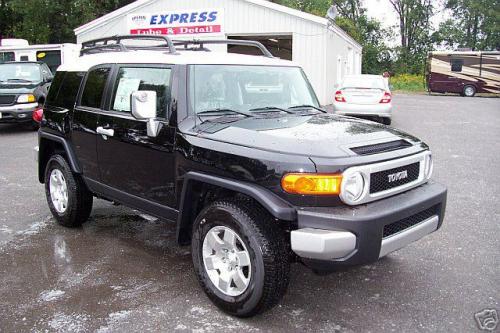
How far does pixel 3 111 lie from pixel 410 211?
38.6 ft

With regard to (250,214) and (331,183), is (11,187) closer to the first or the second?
(250,214)

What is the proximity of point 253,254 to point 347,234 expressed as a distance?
2.06ft

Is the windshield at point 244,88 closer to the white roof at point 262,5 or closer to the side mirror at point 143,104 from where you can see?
the side mirror at point 143,104

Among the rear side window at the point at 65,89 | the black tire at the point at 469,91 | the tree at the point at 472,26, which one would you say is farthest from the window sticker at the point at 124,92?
the tree at the point at 472,26

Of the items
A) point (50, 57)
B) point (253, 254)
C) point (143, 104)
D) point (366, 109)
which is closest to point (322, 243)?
point (253, 254)

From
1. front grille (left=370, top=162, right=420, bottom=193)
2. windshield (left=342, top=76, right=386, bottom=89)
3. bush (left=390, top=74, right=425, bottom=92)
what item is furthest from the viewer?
bush (left=390, top=74, right=425, bottom=92)

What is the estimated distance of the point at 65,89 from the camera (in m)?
5.29

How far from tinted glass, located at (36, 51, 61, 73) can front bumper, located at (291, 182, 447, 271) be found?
16.3 meters

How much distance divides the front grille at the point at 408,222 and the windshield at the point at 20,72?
12483mm

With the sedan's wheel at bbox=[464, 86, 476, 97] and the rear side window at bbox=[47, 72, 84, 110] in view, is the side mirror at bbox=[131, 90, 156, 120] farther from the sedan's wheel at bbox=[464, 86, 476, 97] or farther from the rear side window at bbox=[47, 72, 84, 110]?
the sedan's wheel at bbox=[464, 86, 476, 97]

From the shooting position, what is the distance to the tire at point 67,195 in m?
5.16

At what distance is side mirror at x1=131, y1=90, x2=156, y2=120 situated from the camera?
374 centimetres

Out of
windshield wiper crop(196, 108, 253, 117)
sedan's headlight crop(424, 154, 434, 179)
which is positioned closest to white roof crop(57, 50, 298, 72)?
windshield wiper crop(196, 108, 253, 117)

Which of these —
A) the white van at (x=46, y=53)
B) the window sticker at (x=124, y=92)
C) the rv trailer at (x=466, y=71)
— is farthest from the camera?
the rv trailer at (x=466, y=71)
